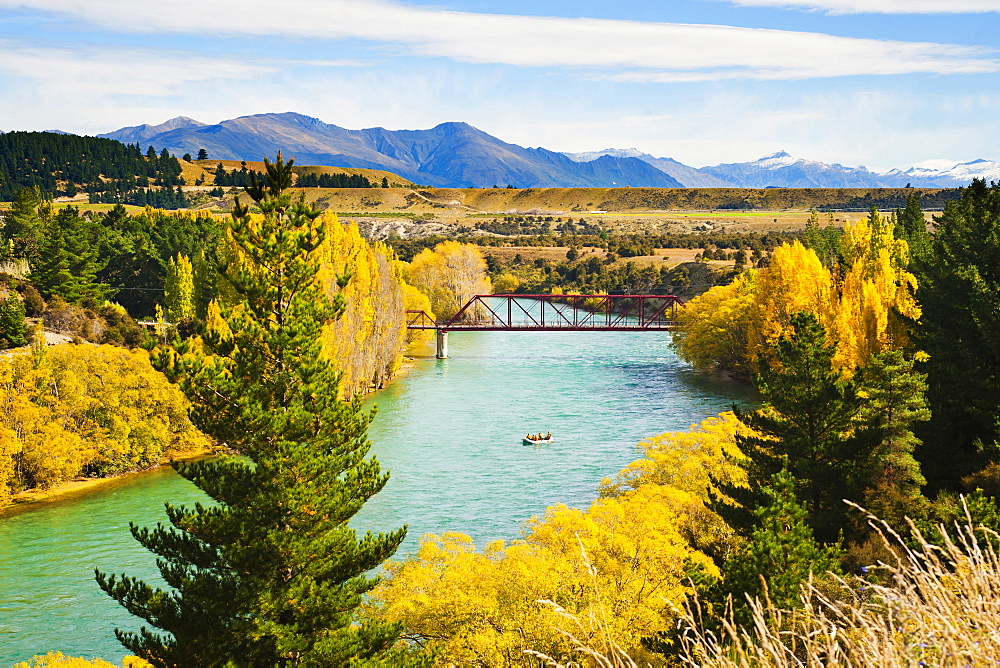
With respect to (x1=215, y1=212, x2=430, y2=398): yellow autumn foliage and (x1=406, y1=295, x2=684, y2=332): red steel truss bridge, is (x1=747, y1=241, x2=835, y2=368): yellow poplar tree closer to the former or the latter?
(x1=215, y1=212, x2=430, y2=398): yellow autumn foliage

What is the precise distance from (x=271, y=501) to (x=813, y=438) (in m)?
18.7

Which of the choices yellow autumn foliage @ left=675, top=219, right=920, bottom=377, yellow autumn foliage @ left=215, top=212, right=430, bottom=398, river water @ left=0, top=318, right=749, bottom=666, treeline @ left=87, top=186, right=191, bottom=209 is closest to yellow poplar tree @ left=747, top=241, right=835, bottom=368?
yellow autumn foliage @ left=675, top=219, right=920, bottom=377

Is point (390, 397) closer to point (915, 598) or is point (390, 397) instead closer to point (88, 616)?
point (88, 616)

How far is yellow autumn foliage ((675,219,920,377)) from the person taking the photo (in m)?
51.8

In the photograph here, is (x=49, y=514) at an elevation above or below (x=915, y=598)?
below

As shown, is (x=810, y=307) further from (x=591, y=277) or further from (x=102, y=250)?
(x=591, y=277)

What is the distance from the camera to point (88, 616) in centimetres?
3056

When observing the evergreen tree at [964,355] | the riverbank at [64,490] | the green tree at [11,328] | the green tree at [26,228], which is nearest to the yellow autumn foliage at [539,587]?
the evergreen tree at [964,355]

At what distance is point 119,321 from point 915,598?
262 feet

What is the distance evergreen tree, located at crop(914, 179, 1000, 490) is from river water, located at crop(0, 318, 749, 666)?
1533 centimetres

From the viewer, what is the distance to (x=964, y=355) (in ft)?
115

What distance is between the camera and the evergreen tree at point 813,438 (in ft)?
97.1

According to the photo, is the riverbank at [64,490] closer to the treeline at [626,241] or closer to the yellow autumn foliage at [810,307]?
the yellow autumn foliage at [810,307]

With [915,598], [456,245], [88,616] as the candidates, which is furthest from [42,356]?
[456,245]
